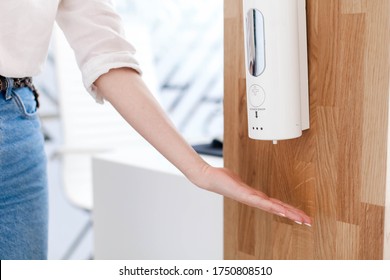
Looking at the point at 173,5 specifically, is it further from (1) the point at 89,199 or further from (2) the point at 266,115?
(2) the point at 266,115

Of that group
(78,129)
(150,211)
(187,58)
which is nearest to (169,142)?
(150,211)

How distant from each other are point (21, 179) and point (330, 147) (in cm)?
50

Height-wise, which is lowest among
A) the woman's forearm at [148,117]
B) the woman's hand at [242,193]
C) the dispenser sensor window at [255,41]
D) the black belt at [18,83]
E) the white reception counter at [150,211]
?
the white reception counter at [150,211]

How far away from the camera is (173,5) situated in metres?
3.18

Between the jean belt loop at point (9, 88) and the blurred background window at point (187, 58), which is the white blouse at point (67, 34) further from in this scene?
the blurred background window at point (187, 58)

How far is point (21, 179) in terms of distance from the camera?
99cm

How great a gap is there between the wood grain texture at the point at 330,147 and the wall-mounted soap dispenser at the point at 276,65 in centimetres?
4

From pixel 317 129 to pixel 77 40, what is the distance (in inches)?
16.8

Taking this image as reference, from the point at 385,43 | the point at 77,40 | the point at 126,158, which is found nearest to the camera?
the point at 385,43

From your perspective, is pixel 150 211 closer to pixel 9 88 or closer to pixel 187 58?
pixel 9 88

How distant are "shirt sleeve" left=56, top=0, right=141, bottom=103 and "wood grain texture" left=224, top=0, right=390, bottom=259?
0.18 meters

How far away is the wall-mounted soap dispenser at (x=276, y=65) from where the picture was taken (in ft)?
2.79

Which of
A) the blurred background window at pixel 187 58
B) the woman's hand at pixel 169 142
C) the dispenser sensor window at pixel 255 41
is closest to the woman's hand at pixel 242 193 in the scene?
the woman's hand at pixel 169 142
